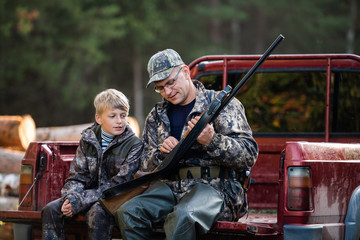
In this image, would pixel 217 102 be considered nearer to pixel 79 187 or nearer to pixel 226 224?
pixel 226 224

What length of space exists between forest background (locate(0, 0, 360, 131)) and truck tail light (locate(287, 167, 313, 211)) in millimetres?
18993

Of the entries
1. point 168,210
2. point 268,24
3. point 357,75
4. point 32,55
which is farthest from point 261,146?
point 268,24

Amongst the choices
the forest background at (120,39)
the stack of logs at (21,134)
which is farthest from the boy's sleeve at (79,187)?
the forest background at (120,39)

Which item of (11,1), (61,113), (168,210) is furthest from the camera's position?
(61,113)

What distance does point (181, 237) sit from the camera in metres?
3.75

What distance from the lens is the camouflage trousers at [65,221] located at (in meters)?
4.23

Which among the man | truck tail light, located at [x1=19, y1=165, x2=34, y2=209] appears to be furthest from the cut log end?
the man

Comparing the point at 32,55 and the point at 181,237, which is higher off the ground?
the point at 32,55

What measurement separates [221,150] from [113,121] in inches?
43.3

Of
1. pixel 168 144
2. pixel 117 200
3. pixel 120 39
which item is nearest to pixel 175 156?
pixel 168 144

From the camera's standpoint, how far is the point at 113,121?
469 centimetres

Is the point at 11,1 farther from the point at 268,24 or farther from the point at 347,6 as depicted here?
the point at 347,6

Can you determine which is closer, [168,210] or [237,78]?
[168,210]

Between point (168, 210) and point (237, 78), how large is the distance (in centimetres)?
232
